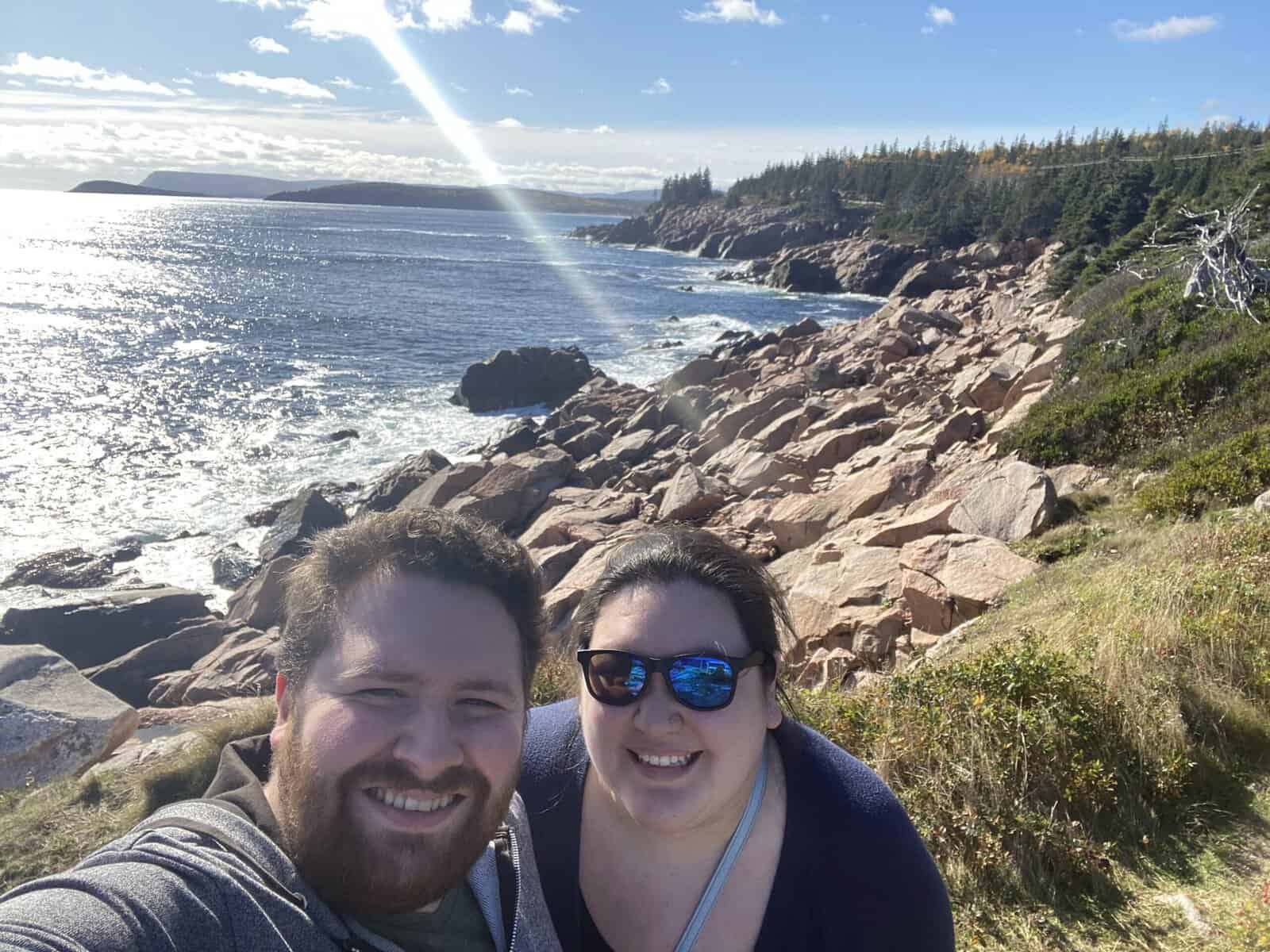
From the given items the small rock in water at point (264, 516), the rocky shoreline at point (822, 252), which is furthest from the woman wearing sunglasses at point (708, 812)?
the rocky shoreline at point (822, 252)

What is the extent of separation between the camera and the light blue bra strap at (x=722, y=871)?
2.23m

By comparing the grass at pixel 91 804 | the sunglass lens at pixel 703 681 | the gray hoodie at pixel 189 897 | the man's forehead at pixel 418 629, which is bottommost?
the grass at pixel 91 804

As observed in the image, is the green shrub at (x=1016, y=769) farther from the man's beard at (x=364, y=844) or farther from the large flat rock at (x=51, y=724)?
the large flat rock at (x=51, y=724)

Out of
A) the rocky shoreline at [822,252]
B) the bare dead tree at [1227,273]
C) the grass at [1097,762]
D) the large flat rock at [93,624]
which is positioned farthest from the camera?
the rocky shoreline at [822,252]

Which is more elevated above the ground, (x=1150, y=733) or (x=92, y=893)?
(x=92, y=893)

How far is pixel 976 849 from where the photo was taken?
3.87 metres

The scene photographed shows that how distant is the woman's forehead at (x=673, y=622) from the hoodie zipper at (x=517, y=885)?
561 millimetres

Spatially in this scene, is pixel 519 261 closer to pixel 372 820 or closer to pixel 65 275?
pixel 65 275

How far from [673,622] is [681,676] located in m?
0.15

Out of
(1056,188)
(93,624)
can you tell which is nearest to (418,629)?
(93,624)

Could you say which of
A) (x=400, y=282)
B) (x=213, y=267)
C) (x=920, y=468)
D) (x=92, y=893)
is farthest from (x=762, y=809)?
(x=213, y=267)

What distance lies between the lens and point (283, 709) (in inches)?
80.9

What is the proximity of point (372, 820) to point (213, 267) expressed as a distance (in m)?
84.6

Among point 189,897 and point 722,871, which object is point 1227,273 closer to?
point 722,871
